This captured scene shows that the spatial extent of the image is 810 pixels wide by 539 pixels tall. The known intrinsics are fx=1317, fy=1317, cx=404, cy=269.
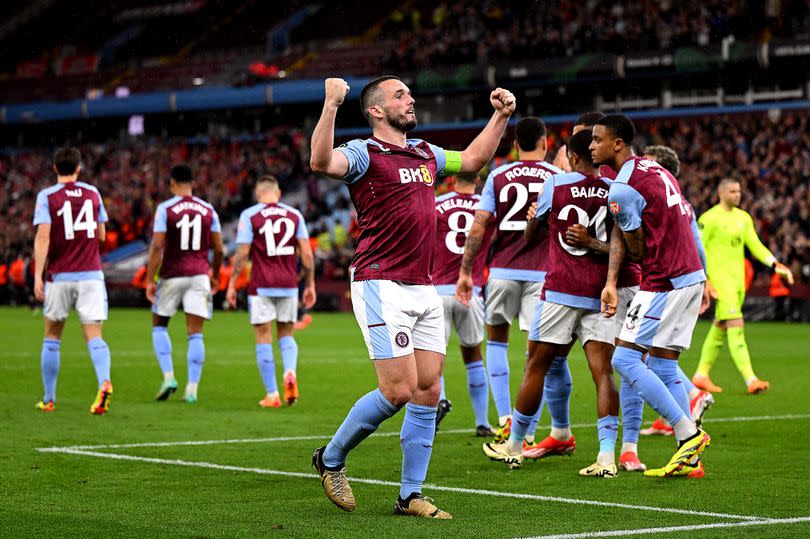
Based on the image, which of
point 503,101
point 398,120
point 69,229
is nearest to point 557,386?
point 503,101

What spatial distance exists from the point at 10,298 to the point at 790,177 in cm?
2424

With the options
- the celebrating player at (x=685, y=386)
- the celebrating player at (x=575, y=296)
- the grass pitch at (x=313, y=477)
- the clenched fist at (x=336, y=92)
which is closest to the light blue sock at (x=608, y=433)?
the celebrating player at (x=575, y=296)

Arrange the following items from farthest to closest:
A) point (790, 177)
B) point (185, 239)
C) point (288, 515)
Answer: point (790, 177), point (185, 239), point (288, 515)

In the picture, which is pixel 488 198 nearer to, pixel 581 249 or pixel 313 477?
pixel 581 249

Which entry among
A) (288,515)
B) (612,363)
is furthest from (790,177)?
(288,515)

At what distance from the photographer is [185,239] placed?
45.0ft

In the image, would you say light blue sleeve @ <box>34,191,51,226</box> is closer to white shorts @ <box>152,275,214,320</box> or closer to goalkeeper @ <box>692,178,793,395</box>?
white shorts @ <box>152,275,214,320</box>

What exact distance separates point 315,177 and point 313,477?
36.7m

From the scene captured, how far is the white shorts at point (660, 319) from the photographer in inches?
328

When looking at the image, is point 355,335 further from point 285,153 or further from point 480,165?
point 285,153

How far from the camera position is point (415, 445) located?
275 inches

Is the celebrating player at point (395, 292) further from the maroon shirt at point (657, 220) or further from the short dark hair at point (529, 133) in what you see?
the short dark hair at point (529, 133)

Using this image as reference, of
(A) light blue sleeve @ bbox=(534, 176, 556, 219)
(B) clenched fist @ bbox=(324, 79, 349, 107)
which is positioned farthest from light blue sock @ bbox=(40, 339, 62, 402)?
(B) clenched fist @ bbox=(324, 79, 349, 107)

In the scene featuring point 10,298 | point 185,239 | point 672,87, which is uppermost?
point 672,87
